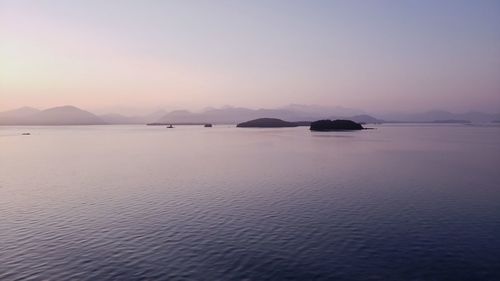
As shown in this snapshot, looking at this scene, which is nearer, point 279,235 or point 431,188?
point 279,235

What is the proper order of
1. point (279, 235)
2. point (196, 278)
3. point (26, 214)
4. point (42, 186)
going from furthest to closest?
point (42, 186) < point (26, 214) < point (279, 235) < point (196, 278)

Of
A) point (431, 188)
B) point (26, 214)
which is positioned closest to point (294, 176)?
point (431, 188)

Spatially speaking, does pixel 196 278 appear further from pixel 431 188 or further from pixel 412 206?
pixel 431 188

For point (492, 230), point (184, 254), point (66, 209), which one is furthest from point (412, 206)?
point (66, 209)

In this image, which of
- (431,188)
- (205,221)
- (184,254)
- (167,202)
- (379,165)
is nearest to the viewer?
(184,254)

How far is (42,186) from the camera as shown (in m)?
55.5

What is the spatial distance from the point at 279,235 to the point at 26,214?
2751cm

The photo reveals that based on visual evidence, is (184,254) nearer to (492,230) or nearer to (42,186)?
(492,230)

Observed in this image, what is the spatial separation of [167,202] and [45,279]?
21.5 metres

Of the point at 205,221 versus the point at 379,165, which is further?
the point at 379,165

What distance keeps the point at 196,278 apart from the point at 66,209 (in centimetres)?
2541

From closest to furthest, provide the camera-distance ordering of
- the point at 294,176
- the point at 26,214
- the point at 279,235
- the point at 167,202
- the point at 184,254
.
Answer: the point at 184,254, the point at 279,235, the point at 26,214, the point at 167,202, the point at 294,176

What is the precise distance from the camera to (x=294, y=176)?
62.6 m

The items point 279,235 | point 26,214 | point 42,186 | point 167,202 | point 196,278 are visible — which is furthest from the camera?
point 42,186
